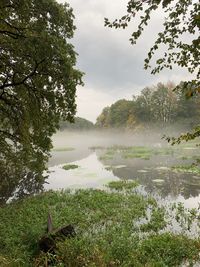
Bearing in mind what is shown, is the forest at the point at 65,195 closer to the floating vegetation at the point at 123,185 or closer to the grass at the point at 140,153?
the floating vegetation at the point at 123,185

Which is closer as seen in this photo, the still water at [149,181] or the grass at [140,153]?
the still water at [149,181]

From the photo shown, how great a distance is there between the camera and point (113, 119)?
153750 mm

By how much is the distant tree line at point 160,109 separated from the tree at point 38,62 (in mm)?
73160

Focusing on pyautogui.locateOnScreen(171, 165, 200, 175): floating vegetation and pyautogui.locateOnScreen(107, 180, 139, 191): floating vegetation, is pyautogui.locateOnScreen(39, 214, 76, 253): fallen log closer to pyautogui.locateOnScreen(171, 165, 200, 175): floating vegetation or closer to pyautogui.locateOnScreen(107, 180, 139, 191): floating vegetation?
pyautogui.locateOnScreen(107, 180, 139, 191): floating vegetation

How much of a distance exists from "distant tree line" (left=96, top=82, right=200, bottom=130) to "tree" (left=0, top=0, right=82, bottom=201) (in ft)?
240

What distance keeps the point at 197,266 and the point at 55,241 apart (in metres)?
5.23

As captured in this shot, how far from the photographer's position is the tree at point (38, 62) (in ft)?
47.5

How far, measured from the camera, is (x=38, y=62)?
50.5ft

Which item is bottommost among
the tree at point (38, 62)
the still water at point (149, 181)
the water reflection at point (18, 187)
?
the still water at point (149, 181)

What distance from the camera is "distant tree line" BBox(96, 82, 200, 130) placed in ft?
324

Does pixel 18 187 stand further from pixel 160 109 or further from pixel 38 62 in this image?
pixel 160 109

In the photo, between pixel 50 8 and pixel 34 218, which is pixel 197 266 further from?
pixel 50 8

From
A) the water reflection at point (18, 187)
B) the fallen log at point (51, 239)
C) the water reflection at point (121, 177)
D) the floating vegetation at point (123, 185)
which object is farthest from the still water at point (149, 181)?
the fallen log at point (51, 239)

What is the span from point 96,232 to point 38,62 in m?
8.55
